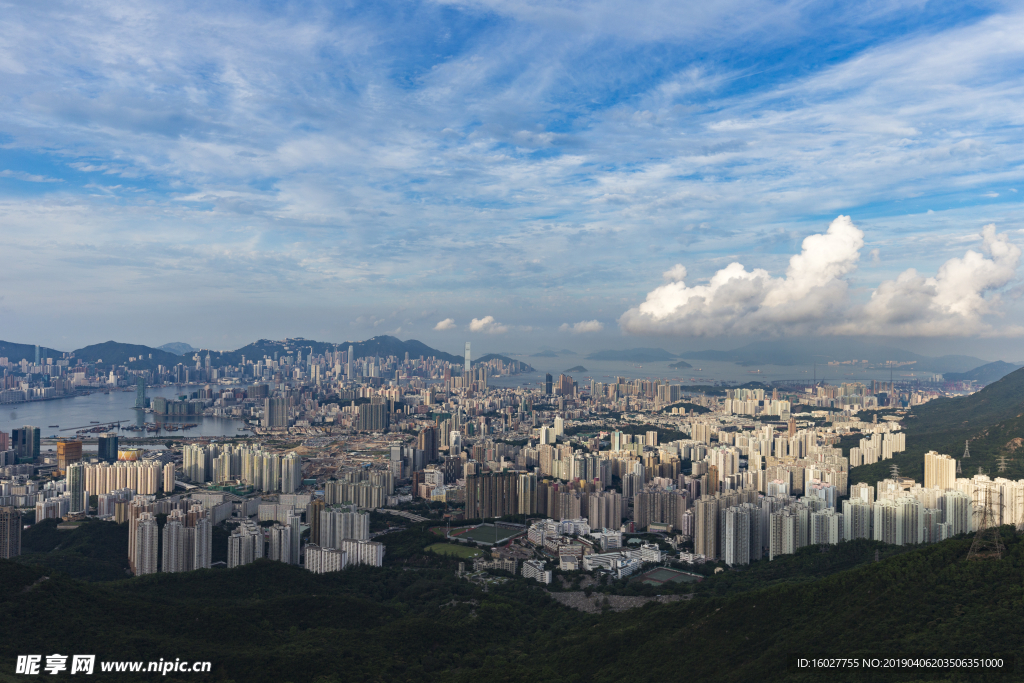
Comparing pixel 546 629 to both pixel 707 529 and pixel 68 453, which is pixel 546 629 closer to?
pixel 707 529

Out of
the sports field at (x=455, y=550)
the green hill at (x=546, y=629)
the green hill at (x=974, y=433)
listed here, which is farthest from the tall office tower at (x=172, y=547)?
the green hill at (x=974, y=433)

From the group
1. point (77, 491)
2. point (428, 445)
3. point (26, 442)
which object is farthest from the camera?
point (428, 445)

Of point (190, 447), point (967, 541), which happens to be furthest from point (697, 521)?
point (190, 447)

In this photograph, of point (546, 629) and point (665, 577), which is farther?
point (665, 577)

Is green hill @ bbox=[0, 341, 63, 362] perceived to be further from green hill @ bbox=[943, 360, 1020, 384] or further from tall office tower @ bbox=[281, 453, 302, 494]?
green hill @ bbox=[943, 360, 1020, 384]

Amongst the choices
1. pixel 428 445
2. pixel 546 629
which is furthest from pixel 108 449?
pixel 546 629

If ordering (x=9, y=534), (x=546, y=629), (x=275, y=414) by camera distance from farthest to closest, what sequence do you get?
(x=275, y=414) → (x=9, y=534) → (x=546, y=629)

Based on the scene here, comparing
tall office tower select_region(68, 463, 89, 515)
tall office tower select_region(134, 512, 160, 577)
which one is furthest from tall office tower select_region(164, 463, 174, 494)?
tall office tower select_region(134, 512, 160, 577)
